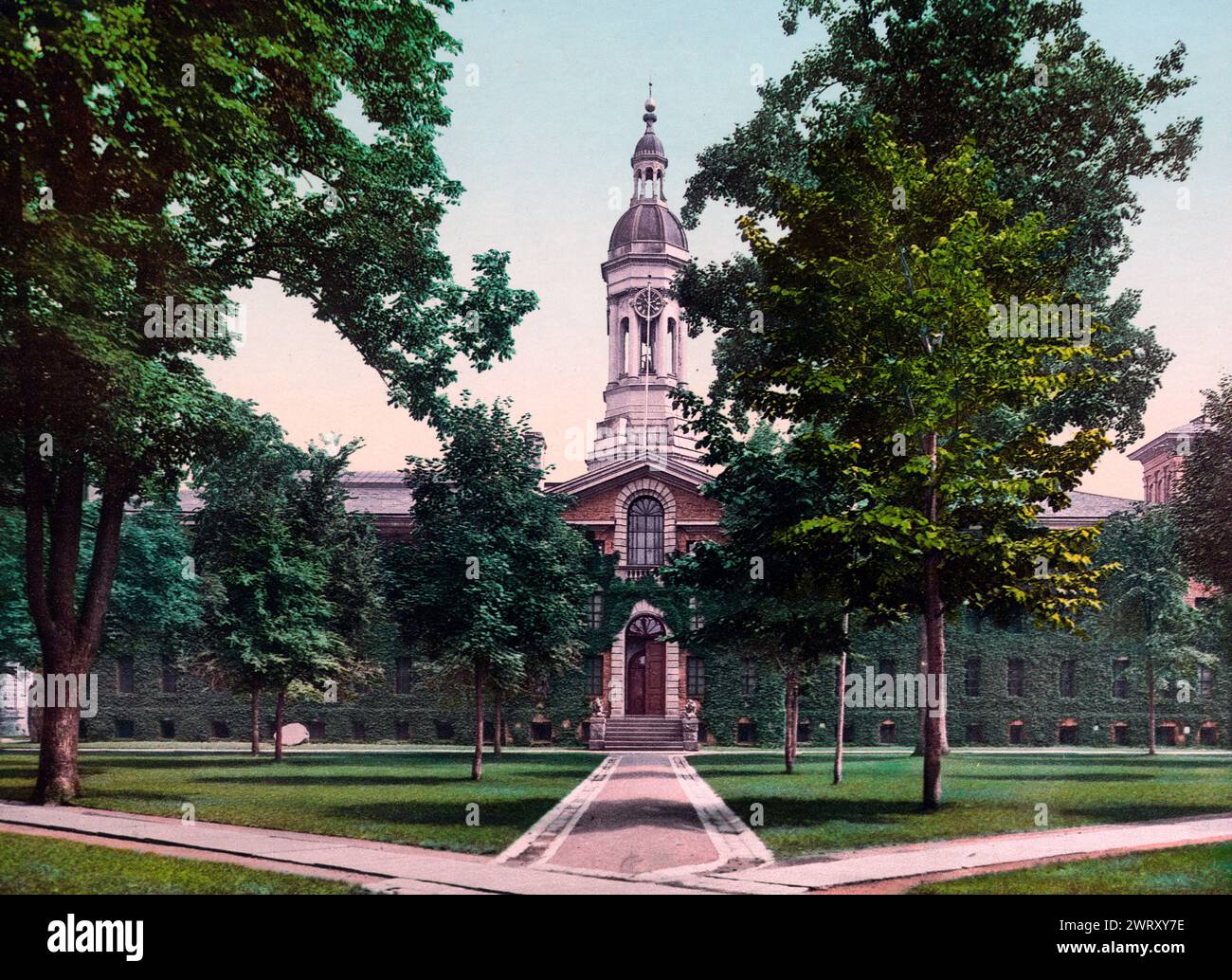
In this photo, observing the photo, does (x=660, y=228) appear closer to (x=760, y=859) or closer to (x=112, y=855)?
(x=760, y=859)

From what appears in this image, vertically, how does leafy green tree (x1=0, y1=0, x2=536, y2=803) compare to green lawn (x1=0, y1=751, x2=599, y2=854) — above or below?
above

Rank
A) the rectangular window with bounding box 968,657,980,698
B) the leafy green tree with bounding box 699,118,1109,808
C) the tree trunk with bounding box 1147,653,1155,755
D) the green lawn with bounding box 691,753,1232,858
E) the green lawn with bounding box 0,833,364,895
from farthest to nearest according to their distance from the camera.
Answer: the rectangular window with bounding box 968,657,980,698, the tree trunk with bounding box 1147,653,1155,755, the leafy green tree with bounding box 699,118,1109,808, the green lawn with bounding box 691,753,1232,858, the green lawn with bounding box 0,833,364,895

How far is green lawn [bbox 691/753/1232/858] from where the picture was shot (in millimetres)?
17156

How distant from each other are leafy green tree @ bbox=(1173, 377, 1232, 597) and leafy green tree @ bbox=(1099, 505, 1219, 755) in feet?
43.2

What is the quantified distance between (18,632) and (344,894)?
44.4 ft

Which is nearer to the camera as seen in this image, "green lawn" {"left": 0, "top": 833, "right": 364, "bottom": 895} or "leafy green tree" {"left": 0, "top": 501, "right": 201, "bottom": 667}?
"green lawn" {"left": 0, "top": 833, "right": 364, "bottom": 895}

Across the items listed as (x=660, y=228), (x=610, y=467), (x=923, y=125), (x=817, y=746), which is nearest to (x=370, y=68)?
(x=660, y=228)

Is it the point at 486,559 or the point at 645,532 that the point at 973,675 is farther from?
the point at 486,559

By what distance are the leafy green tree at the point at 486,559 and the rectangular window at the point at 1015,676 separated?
24.9 meters

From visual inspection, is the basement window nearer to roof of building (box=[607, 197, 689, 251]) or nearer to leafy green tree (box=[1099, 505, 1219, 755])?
roof of building (box=[607, 197, 689, 251])

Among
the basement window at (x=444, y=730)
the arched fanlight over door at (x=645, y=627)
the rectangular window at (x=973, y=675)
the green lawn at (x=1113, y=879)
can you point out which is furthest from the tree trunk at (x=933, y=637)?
the rectangular window at (x=973, y=675)

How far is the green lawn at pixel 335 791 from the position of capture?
670 inches

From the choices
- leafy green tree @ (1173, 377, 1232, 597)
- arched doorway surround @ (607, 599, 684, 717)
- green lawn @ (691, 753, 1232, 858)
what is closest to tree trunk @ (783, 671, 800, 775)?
green lawn @ (691, 753, 1232, 858)

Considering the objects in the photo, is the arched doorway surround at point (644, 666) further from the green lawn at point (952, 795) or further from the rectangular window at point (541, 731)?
the green lawn at point (952, 795)
